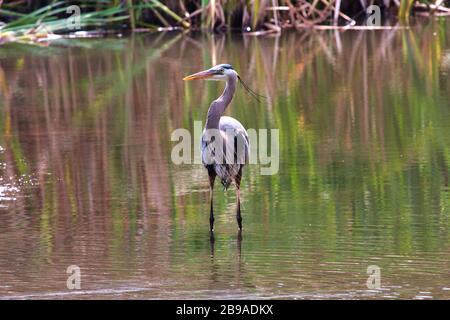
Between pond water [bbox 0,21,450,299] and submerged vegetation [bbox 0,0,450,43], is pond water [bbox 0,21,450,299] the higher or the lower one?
the lower one

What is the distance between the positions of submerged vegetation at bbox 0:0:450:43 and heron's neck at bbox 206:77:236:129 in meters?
11.7

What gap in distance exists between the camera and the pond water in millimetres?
7176

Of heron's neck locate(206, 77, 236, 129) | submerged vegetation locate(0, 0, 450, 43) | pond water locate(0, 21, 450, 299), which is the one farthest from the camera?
submerged vegetation locate(0, 0, 450, 43)

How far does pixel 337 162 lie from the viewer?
1034cm

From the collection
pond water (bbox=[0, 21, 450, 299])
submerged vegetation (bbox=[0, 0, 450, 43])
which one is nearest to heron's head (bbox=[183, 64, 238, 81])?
pond water (bbox=[0, 21, 450, 299])

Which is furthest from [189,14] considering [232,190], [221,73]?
[221,73]

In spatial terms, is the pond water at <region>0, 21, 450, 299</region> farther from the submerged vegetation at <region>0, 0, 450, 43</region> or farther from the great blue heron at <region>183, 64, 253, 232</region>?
the submerged vegetation at <region>0, 0, 450, 43</region>

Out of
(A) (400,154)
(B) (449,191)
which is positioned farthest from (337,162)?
(B) (449,191)

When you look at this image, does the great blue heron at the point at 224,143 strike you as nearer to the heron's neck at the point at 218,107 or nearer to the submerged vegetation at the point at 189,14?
the heron's neck at the point at 218,107

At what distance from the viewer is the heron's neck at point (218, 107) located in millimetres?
8352

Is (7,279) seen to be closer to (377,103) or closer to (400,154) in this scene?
(400,154)

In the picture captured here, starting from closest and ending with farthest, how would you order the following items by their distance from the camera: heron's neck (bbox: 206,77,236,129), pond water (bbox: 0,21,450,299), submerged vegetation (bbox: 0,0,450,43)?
pond water (bbox: 0,21,450,299) → heron's neck (bbox: 206,77,236,129) → submerged vegetation (bbox: 0,0,450,43)

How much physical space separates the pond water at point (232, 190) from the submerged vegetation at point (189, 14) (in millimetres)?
2832

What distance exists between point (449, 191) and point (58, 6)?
13.6 meters
